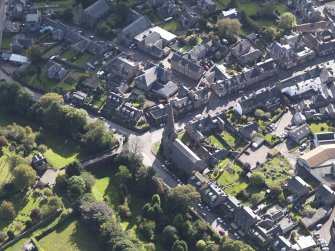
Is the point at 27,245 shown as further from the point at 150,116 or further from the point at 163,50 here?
the point at 163,50

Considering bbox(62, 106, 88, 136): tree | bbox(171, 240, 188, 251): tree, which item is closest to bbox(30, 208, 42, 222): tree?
bbox(62, 106, 88, 136): tree

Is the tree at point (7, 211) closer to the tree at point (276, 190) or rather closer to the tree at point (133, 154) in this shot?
the tree at point (133, 154)

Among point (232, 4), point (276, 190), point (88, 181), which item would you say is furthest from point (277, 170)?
Result: point (232, 4)

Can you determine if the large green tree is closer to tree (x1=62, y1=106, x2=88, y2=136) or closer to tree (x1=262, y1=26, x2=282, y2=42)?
tree (x1=62, y1=106, x2=88, y2=136)

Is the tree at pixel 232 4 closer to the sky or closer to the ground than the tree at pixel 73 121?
closer to the sky

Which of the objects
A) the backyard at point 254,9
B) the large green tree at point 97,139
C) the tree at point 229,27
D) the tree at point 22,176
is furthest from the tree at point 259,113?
the tree at point 22,176

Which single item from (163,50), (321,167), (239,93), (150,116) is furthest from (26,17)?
(321,167)

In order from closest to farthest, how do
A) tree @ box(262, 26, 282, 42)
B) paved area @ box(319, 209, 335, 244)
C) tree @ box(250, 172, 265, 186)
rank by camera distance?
paved area @ box(319, 209, 335, 244) < tree @ box(250, 172, 265, 186) < tree @ box(262, 26, 282, 42)

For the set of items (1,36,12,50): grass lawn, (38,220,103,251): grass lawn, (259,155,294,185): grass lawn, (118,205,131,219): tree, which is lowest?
(38,220,103,251): grass lawn
